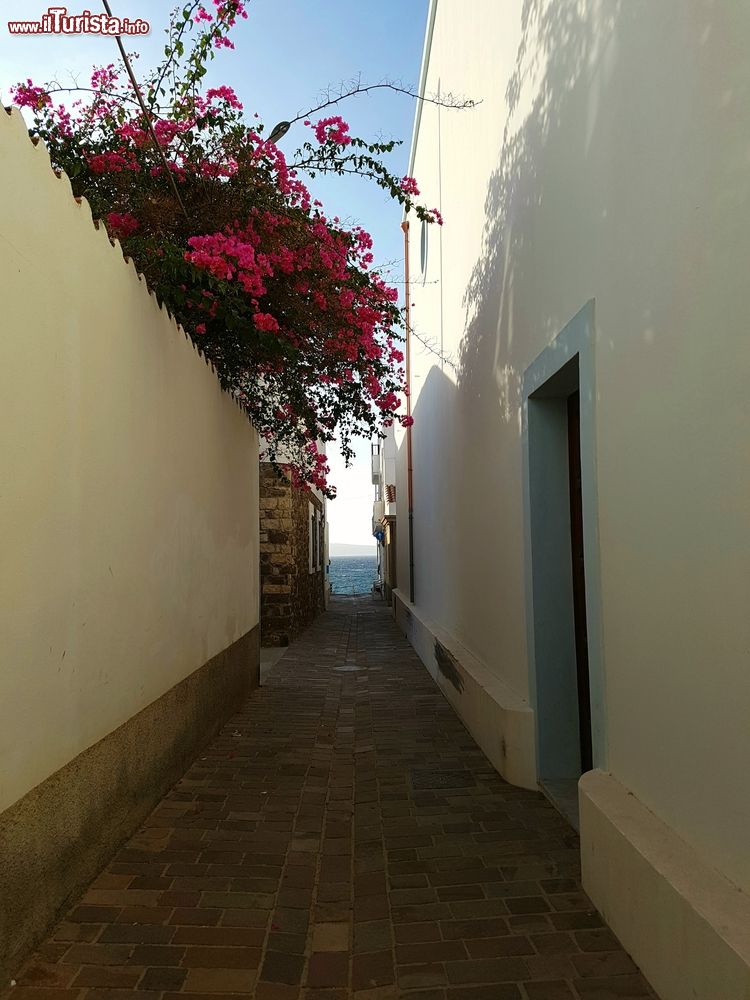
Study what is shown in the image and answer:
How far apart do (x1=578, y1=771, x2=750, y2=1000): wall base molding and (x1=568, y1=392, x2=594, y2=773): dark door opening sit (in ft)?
4.05

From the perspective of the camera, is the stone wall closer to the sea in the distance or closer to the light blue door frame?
the light blue door frame

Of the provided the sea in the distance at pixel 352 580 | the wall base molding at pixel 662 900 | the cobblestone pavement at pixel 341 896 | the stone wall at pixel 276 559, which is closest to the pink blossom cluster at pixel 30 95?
the cobblestone pavement at pixel 341 896

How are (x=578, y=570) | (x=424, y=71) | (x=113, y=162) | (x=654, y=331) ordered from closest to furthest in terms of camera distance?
(x=654, y=331) → (x=578, y=570) → (x=113, y=162) → (x=424, y=71)

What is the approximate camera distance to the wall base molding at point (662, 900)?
1985mm

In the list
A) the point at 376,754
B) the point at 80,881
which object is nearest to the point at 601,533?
the point at 80,881

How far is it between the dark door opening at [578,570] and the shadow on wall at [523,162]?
52 centimetres

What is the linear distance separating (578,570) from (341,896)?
2.20 m

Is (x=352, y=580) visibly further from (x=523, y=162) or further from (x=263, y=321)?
(x=523, y=162)

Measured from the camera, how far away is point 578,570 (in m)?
4.47

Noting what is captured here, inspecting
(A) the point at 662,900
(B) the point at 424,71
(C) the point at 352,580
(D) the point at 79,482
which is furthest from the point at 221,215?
(C) the point at 352,580

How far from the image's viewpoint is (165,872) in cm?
338

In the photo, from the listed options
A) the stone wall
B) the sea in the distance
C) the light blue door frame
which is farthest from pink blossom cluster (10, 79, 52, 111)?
the sea in the distance

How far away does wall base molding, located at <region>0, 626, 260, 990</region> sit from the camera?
2.53 m

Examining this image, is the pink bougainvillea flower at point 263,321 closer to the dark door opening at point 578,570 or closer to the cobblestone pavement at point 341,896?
the dark door opening at point 578,570
